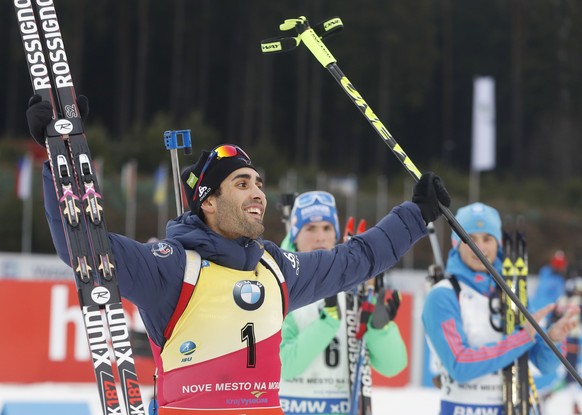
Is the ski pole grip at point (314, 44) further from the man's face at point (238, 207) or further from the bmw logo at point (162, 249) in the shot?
the bmw logo at point (162, 249)

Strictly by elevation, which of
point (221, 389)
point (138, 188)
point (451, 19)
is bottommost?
point (221, 389)

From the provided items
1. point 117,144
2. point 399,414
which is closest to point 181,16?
point 117,144

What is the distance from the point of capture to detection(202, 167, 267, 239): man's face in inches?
145

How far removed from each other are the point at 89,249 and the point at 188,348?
49cm

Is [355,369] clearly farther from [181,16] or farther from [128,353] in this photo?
[181,16]

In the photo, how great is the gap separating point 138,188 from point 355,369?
27.9m

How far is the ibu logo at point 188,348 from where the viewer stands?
355 centimetres

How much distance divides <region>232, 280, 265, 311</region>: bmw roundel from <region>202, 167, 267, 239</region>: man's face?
176 millimetres

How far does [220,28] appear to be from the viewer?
47.0 metres

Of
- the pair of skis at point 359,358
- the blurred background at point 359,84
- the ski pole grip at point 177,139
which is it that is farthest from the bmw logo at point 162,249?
the blurred background at point 359,84

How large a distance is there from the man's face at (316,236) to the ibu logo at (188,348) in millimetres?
1954

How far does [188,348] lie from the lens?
11.7ft

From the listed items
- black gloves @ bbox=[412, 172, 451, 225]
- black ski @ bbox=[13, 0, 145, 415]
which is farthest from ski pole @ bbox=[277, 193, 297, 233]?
black ski @ bbox=[13, 0, 145, 415]

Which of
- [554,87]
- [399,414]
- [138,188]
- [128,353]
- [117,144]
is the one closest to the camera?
[128,353]
